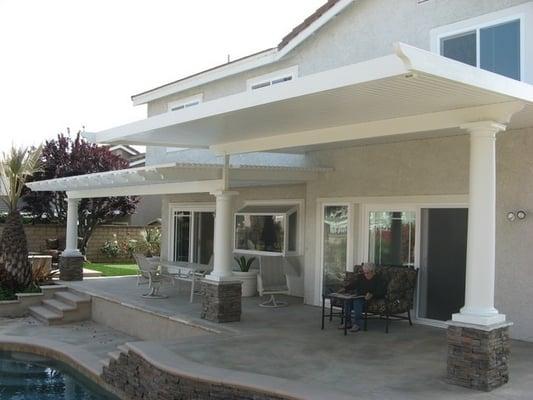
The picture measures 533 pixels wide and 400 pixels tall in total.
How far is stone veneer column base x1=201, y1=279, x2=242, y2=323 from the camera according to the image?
11852 millimetres

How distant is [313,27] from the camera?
14602 mm

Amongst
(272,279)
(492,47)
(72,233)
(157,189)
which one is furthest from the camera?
(72,233)

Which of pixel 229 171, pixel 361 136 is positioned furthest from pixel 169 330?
pixel 361 136

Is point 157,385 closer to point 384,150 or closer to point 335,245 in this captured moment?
point 335,245

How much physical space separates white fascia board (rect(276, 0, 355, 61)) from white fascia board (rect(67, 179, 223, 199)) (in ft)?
14.0

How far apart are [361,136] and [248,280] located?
752cm

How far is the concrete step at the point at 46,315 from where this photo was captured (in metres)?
16.1

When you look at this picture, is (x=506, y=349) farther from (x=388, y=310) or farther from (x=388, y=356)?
(x=388, y=310)

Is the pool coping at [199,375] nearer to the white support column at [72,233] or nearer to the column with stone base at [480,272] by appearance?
the column with stone base at [480,272]

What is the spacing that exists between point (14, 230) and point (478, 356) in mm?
14661

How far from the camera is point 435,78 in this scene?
20.9 ft

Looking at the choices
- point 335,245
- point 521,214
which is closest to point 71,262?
point 335,245

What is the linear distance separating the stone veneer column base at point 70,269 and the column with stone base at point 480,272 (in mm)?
15058

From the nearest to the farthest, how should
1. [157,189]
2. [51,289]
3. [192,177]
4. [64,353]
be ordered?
1. [64,353]
2. [192,177]
3. [157,189]
4. [51,289]
